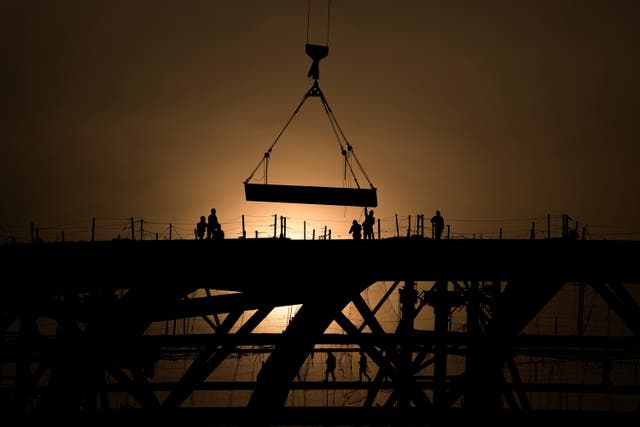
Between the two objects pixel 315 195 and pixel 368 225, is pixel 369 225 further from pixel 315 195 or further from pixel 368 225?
pixel 315 195

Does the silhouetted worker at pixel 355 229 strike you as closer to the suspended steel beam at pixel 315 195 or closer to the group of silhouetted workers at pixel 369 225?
the group of silhouetted workers at pixel 369 225

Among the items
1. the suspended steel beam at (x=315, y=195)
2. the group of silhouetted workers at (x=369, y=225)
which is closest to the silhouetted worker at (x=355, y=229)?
the group of silhouetted workers at (x=369, y=225)

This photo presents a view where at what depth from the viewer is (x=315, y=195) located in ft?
59.3

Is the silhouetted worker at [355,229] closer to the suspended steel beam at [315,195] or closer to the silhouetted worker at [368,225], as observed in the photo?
the silhouetted worker at [368,225]

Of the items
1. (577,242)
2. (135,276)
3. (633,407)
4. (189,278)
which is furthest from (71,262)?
(633,407)

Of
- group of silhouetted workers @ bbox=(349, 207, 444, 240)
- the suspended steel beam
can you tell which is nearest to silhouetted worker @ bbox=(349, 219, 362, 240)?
group of silhouetted workers @ bbox=(349, 207, 444, 240)

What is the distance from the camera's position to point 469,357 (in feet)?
49.7

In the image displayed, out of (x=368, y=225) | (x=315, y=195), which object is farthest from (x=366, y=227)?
(x=315, y=195)

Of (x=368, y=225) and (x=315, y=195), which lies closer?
(x=315, y=195)

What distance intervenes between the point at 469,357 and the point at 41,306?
8.79 meters

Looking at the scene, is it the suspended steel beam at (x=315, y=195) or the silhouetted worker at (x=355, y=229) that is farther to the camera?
the silhouetted worker at (x=355, y=229)

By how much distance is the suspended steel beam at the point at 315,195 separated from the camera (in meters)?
18.0

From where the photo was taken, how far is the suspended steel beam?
18.0 meters

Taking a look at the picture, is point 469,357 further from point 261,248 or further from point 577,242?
point 261,248
